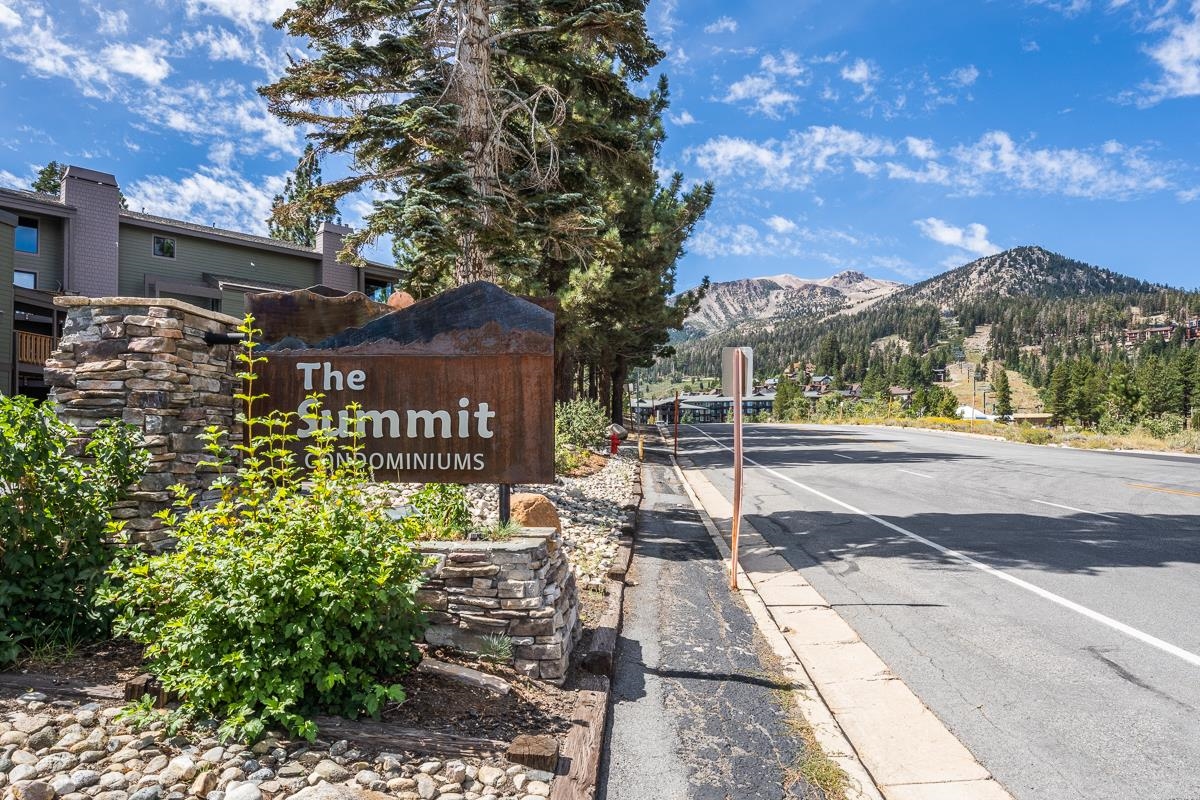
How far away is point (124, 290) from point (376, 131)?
1849 cm

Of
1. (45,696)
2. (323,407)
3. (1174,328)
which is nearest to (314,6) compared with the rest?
(323,407)

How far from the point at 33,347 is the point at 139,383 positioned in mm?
21397

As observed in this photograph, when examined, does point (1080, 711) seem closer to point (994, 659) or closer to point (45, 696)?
point (994, 659)

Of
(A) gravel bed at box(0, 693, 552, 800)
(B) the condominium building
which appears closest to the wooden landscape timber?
(A) gravel bed at box(0, 693, 552, 800)

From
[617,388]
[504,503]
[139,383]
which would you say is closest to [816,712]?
[504,503]

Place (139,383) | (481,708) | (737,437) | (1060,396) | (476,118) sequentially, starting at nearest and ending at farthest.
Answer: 1. (481,708)
2. (139,383)
3. (737,437)
4. (476,118)
5. (1060,396)

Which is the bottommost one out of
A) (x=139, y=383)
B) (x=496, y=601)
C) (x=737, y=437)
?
(x=496, y=601)

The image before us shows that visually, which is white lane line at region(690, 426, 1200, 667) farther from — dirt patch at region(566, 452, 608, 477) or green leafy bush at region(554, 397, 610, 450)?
green leafy bush at region(554, 397, 610, 450)

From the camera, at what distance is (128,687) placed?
3.38m

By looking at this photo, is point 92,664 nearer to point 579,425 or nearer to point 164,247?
point 579,425

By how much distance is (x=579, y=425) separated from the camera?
63.9ft

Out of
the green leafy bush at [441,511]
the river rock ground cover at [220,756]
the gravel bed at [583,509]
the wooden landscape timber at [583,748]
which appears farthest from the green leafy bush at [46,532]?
the wooden landscape timber at [583,748]

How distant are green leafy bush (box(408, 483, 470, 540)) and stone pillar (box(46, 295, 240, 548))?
5.38ft

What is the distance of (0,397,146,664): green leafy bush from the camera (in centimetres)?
372
